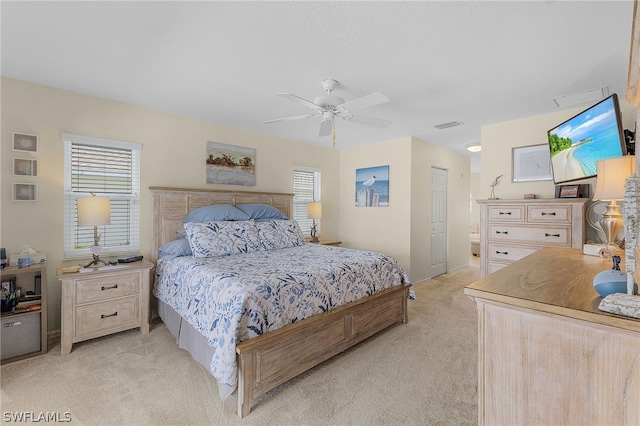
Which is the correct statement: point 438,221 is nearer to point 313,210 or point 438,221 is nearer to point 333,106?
point 313,210

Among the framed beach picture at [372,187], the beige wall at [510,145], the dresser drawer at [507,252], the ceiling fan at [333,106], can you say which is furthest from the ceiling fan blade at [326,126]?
the beige wall at [510,145]

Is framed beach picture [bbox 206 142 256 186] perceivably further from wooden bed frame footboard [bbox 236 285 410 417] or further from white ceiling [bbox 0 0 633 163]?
wooden bed frame footboard [bbox 236 285 410 417]

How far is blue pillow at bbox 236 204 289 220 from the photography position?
3.99m

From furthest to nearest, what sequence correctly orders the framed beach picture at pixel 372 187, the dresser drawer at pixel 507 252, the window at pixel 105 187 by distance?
the framed beach picture at pixel 372 187 → the dresser drawer at pixel 507 252 → the window at pixel 105 187

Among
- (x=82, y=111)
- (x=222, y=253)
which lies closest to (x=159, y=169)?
(x=82, y=111)

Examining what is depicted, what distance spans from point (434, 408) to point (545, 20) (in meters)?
2.66

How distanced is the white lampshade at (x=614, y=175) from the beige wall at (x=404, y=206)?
9.70 ft

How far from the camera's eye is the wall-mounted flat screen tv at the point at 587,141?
6.07 feet

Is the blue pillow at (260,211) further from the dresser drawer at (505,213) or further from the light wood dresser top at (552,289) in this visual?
the light wood dresser top at (552,289)

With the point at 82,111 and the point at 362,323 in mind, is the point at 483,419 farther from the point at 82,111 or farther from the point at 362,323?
the point at 82,111

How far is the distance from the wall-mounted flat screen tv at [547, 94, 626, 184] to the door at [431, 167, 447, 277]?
2.57 m

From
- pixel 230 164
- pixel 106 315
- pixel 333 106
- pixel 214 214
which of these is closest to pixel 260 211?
pixel 214 214

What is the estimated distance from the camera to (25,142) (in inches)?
106

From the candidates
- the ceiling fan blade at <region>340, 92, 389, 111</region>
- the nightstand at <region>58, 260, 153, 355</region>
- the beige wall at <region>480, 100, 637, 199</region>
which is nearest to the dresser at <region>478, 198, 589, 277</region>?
the beige wall at <region>480, 100, 637, 199</region>
